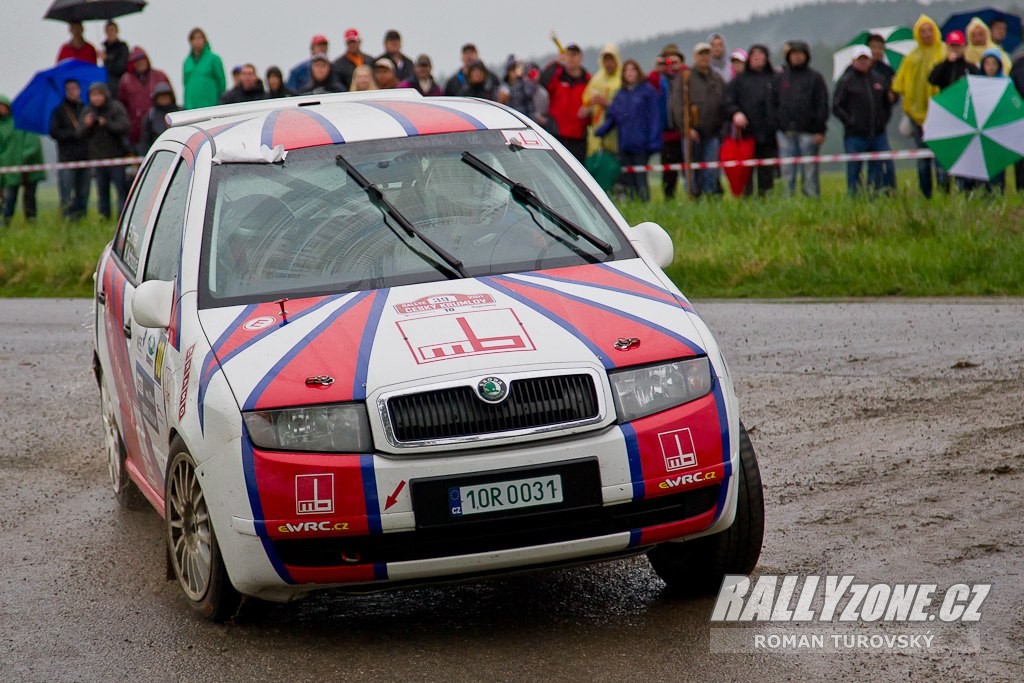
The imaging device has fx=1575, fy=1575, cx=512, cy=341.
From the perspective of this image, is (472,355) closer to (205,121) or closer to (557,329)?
(557,329)

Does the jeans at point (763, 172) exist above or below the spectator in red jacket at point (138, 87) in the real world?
below

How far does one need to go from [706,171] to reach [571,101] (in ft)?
6.98

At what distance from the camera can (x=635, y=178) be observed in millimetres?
19391

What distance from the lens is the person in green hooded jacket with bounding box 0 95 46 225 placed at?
2219cm

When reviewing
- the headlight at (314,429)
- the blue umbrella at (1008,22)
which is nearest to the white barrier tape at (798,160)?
the blue umbrella at (1008,22)

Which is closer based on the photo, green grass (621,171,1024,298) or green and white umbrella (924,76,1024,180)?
green grass (621,171,1024,298)

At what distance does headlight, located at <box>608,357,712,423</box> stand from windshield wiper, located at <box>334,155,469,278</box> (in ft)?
3.09

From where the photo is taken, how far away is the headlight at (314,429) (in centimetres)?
508

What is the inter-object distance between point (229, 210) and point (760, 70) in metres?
13.5

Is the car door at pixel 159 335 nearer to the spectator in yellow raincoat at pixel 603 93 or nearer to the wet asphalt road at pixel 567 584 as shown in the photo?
the wet asphalt road at pixel 567 584

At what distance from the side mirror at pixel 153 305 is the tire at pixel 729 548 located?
6.62ft

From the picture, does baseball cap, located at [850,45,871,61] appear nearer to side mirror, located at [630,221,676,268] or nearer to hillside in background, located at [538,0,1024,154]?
side mirror, located at [630,221,676,268]

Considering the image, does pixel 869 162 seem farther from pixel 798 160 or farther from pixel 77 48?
pixel 77 48

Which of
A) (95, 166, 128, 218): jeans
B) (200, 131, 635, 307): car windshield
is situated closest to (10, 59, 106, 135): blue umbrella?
(95, 166, 128, 218): jeans
